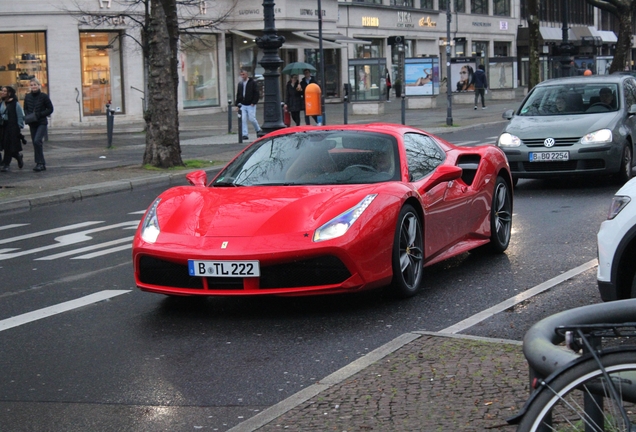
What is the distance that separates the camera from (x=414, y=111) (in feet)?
138

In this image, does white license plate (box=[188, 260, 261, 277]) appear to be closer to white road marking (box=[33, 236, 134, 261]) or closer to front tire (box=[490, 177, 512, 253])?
front tire (box=[490, 177, 512, 253])

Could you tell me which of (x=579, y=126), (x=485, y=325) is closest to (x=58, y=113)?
(x=579, y=126)

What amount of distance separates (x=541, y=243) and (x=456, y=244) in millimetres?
1761

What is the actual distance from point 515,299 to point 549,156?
714 centimetres

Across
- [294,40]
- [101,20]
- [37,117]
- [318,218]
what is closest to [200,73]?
[294,40]

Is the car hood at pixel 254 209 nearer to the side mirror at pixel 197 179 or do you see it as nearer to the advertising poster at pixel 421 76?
→ the side mirror at pixel 197 179

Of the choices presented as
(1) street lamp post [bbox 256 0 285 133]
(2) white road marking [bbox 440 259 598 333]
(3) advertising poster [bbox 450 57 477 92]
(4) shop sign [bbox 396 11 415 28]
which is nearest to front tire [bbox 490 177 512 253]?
(2) white road marking [bbox 440 259 598 333]

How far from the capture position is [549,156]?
46.9ft

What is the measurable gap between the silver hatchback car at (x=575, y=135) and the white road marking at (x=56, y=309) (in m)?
7.76

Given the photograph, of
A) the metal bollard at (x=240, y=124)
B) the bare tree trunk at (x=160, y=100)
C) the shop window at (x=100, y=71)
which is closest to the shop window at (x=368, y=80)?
the shop window at (x=100, y=71)

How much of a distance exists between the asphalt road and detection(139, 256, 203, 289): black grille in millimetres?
261

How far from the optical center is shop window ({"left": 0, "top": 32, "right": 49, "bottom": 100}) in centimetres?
3872

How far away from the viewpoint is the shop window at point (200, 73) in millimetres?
45031

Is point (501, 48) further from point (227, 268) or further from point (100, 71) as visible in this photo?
point (227, 268)
